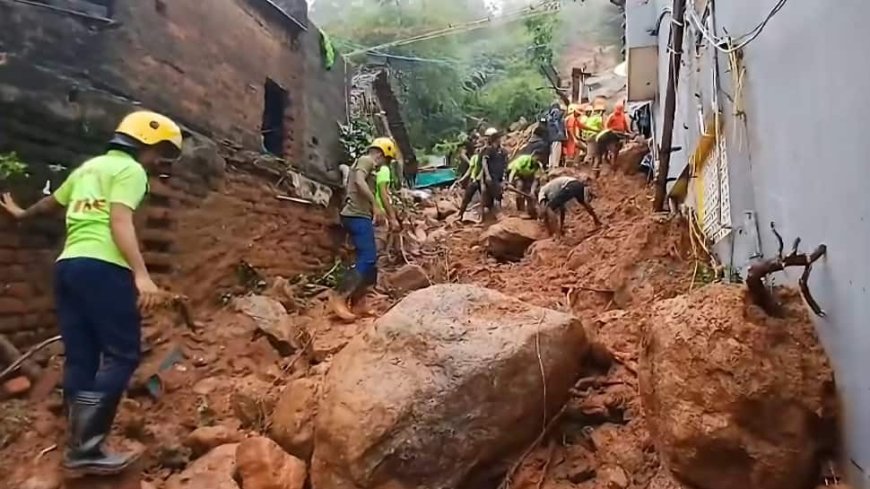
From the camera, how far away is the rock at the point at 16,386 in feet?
12.6

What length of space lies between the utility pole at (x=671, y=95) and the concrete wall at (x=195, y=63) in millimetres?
4707

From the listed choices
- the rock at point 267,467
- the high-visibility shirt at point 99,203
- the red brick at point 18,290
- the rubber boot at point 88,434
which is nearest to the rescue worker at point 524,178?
the rock at point 267,467

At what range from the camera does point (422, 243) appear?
988cm

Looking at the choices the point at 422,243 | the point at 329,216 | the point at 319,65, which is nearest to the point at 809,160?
the point at 329,216

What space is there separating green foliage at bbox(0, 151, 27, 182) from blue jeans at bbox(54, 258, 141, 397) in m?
1.14

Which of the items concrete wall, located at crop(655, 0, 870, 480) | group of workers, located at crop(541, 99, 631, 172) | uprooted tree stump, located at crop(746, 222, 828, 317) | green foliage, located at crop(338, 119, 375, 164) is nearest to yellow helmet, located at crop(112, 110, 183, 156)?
uprooted tree stump, located at crop(746, 222, 828, 317)

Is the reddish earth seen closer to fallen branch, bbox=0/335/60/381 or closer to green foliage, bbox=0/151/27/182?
fallen branch, bbox=0/335/60/381

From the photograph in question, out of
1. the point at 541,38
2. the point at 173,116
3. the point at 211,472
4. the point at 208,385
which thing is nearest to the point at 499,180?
the point at 173,116

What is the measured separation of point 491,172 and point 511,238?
214 centimetres

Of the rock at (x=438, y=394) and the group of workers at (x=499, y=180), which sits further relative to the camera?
the group of workers at (x=499, y=180)

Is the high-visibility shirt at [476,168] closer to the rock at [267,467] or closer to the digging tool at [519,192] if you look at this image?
the digging tool at [519,192]

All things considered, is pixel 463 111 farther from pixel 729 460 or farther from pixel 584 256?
pixel 729 460

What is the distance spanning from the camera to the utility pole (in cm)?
635

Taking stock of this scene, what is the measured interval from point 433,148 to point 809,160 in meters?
17.8
